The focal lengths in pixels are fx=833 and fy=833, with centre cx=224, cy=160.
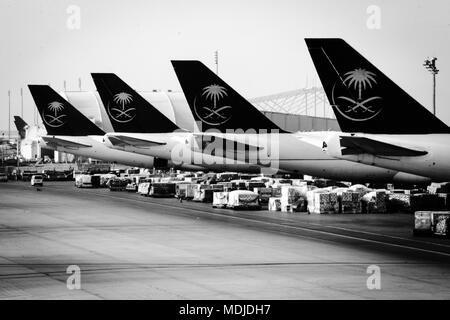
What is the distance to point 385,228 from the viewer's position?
153 feet

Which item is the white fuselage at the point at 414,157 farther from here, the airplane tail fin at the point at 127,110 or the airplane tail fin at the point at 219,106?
the airplane tail fin at the point at 127,110

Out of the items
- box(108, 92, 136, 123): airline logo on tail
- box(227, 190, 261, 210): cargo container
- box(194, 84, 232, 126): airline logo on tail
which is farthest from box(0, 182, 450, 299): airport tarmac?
box(108, 92, 136, 123): airline logo on tail

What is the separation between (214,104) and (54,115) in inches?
1473

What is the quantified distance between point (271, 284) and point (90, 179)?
240ft

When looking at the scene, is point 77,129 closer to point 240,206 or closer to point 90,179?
point 90,179

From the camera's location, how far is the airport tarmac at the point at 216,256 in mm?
26141

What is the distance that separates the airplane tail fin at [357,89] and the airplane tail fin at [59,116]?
5451cm

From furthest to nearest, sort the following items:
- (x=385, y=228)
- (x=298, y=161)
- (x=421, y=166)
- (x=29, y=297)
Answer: (x=298, y=161) < (x=385, y=228) < (x=421, y=166) < (x=29, y=297)

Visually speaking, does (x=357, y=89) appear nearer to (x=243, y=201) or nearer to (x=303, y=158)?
(x=303, y=158)

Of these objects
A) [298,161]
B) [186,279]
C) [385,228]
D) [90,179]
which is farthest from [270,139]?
[90,179]

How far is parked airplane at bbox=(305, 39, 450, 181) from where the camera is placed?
3881cm

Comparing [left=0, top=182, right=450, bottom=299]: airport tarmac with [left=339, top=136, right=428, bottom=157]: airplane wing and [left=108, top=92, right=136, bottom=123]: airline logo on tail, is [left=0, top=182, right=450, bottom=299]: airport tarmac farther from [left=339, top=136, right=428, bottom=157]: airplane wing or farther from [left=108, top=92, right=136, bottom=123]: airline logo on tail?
[left=108, top=92, right=136, bottom=123]: airline logo on tail

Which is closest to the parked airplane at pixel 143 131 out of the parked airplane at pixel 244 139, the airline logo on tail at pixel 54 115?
the parked airplane at pixel 244 139

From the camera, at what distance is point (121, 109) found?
252ft
